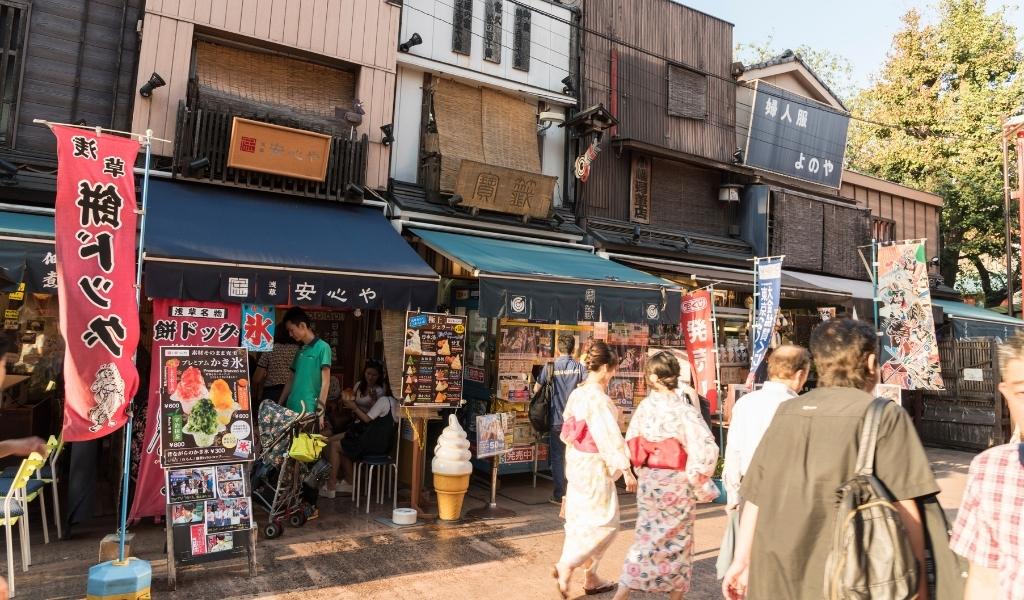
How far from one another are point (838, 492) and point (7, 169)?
910cm

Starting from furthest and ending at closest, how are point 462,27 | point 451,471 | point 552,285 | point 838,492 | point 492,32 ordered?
point 492,32 < point 462,27 < point 552,285 < point 451,471 < point 838,492

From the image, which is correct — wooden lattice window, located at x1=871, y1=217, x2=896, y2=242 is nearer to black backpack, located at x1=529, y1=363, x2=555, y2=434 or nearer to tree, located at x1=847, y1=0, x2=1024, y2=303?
tree, located at x1=847, y1=0, x2=1024, y2=303

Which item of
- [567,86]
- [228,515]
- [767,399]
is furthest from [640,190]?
[228,515]

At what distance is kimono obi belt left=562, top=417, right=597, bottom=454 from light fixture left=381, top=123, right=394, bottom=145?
6.36 m

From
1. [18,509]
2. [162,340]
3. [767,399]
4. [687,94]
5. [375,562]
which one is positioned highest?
[687,94]

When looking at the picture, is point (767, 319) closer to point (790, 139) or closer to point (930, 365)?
point (930, 365)

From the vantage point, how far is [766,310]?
10094 mm

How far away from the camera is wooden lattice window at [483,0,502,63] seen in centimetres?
1130

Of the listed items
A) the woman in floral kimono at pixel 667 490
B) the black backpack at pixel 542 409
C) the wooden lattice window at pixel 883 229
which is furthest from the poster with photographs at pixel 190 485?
the wooden lattice window at pixel 883 229

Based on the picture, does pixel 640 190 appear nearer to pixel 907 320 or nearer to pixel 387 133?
pixel 907 320

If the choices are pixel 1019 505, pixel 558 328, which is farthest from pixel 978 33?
pixel 1019 505

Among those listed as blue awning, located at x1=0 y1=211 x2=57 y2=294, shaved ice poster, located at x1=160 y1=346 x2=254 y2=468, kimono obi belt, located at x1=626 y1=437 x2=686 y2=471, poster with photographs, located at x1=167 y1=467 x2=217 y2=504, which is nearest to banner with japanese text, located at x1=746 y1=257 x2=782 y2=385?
kimono obi belt, located at x1=626 y1=437 x2=686 y2=471

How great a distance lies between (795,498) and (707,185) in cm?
1274

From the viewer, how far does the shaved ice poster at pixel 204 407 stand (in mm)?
5633
